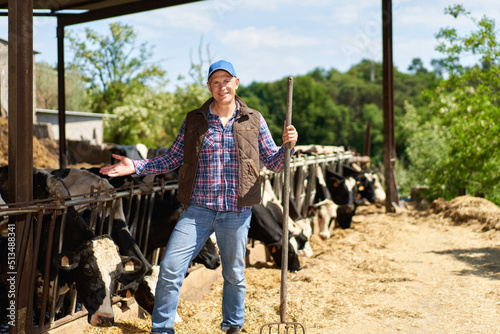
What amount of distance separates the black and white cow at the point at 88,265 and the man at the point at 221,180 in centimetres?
60

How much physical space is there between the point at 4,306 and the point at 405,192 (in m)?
25.3

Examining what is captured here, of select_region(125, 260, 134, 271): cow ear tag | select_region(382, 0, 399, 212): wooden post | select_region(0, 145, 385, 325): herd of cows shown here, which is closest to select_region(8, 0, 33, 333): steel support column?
select_region(0, 145, 385, 325): herd of cows

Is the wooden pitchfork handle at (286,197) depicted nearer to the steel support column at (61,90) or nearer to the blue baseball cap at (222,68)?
the blue baseball cap at (222,68)

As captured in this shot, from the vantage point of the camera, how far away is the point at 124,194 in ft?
15.7

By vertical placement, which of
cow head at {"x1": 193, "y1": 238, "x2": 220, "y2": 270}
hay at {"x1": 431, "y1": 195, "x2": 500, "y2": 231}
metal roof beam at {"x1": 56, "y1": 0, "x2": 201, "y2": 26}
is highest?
metal roof beam at {"x1": 56, "y1": 0, "x2": 201, "y2": 26}

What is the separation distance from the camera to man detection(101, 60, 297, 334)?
3379 millimetres

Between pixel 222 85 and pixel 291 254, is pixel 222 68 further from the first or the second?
pixel 291 254

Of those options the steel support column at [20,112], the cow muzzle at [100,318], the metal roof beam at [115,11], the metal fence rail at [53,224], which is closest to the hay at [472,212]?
the metal fence rail at [53,224]

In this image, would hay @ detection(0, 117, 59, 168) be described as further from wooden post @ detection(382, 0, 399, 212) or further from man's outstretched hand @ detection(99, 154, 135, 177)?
man's outstretched hand @ detection(99, 154, 135, 177)

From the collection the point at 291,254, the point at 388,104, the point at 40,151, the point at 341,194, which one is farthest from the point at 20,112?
the point at 40,151

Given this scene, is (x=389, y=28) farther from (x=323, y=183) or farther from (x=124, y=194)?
(x=124, y=194)

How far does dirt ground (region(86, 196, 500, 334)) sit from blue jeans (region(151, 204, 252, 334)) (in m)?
0.76

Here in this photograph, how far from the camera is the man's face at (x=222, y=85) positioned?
11.3ft

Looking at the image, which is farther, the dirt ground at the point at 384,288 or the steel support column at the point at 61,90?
the steel support column at the point at 61,90
